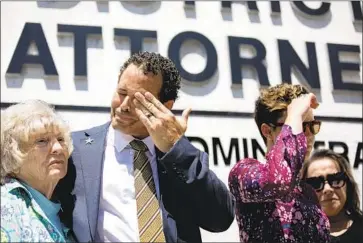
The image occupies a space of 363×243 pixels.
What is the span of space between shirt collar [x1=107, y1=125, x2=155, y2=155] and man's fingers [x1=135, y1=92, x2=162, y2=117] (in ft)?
0.53

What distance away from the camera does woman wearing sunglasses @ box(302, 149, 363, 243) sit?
266 centimetres

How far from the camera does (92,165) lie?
1.81 m

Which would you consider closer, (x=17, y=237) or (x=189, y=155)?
(x=17, y=237)

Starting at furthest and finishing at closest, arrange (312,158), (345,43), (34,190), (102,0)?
(345,43) → (102,0) → (312,158) → (34,190)

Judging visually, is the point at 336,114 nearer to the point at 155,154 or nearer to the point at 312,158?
the point at 312,158

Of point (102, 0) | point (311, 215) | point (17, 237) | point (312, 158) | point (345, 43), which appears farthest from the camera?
point (345, 43)

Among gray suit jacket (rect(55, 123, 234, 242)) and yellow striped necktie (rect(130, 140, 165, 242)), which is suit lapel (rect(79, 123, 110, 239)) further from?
yellow striped necktie (rect(130, 140, 165, 242))

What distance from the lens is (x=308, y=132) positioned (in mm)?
1936

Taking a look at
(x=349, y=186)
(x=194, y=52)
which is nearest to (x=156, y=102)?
(x=349, y=186)

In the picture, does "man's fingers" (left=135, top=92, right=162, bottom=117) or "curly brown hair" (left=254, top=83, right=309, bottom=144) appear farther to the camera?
"curly brown hair" (left=254, top=83, right=309, bottom=144)

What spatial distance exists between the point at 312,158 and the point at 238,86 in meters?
1.20

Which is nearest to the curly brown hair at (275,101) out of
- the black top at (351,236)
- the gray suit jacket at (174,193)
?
the gray suit jacket at (174,193)

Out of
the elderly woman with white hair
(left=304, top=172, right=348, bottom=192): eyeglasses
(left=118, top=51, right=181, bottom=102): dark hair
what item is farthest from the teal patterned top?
(left=304, top=172, right=348, bottom=192): eyeglasses

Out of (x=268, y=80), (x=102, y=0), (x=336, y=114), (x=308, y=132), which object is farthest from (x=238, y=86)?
(x=308, y=132)
